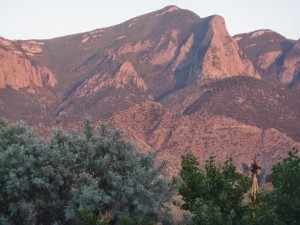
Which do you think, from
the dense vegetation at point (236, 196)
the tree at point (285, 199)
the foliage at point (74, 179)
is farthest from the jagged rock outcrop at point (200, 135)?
the tree at point (285, 199)

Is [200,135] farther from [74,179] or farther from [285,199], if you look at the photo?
[285,199]

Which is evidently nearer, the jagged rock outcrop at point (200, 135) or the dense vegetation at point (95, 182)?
the dense vegetation at point (95, 182)

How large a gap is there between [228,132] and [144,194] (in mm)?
109876

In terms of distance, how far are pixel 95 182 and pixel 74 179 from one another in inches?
47.6

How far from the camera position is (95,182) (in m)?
26.3

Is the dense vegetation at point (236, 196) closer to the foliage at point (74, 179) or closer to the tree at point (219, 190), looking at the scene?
the tree at point (219, 190)

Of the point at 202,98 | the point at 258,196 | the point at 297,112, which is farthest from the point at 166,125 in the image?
the point at 258,196

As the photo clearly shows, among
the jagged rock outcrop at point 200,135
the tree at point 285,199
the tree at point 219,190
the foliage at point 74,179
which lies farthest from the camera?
the jagged rock outcrop at point 200,135

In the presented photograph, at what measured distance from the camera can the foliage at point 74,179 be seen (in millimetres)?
25312

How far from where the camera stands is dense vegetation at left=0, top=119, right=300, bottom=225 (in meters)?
22.0

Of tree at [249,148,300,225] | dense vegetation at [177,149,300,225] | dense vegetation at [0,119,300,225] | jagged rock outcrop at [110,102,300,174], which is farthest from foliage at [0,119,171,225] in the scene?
jagged rock outcrop at [110,102,300,174]

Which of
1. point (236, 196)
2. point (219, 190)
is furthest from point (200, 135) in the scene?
point (236, 196)

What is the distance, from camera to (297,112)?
194625mm

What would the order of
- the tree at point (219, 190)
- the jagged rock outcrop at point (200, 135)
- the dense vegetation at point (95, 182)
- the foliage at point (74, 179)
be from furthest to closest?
1. the jagged rock outcrop at point (200, 135)
2. the foliage at point (74, 179)
3. the dense vegetation at point (95, 182)
4. the tree at point (219, 190)
